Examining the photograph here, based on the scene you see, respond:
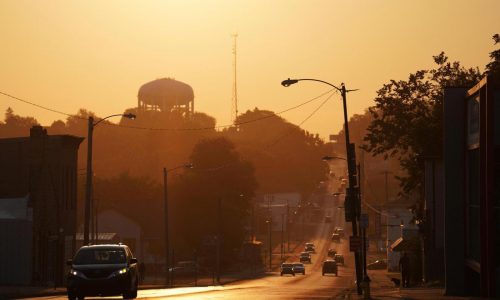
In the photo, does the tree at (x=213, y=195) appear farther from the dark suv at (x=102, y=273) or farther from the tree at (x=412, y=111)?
the dark suv at (x=102, y=273)

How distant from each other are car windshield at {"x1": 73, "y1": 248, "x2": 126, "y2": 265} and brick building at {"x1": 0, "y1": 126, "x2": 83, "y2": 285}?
2906 centimetres

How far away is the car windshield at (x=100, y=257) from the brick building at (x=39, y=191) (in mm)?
29063

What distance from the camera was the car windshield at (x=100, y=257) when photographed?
33.7 metres

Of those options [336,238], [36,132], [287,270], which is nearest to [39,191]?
[36,132]

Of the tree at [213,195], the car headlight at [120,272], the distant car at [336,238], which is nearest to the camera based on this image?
the car headlight at [120,272]

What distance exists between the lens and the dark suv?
1289 inches

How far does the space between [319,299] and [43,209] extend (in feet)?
101

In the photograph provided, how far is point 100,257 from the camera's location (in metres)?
33.9

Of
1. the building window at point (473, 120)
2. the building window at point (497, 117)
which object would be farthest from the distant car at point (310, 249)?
the building window at point (497, 117)

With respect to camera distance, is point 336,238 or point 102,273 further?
point 336,238

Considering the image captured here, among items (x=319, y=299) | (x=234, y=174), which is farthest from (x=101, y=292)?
(x=234, y=174)

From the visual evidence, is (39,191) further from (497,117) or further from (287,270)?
(287,270)

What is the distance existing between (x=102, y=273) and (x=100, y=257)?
1032 millimetres

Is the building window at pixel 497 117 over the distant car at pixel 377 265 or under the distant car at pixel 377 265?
over
